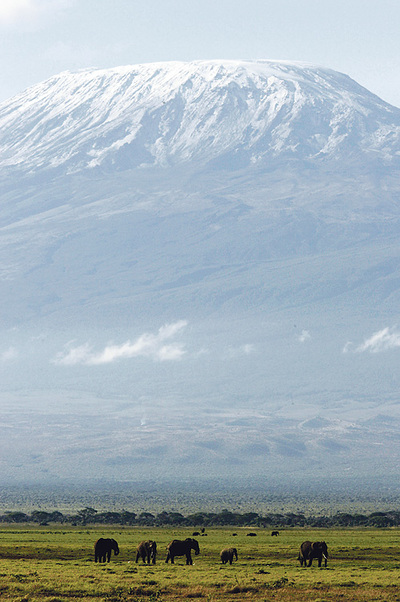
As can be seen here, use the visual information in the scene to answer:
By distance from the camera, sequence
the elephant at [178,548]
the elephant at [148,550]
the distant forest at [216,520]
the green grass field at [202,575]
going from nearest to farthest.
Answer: the green grass field at [202,575]
the elephant at [148,550]
the elephant at [178,548]
the distant forest at [216,520]

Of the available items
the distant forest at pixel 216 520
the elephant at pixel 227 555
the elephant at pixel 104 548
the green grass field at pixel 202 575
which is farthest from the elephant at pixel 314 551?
the distant forest at pixel 216 520

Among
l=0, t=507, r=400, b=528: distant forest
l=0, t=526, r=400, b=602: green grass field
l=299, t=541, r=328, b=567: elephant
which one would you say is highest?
Answer: l=0, t=507, r=400, b=528: distant forest

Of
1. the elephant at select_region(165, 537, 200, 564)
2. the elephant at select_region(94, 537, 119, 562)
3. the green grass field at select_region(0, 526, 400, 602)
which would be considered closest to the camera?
the green grass field at select_region(0, 526, 400, 602)

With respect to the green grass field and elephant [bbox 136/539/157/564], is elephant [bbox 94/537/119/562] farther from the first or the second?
elephant [bbox 136/539/157/564]

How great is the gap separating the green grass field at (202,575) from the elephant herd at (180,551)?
1.40ft

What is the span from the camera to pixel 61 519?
8412cm

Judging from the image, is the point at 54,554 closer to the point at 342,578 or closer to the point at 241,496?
the point at 342,578

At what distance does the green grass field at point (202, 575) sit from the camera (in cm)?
2908

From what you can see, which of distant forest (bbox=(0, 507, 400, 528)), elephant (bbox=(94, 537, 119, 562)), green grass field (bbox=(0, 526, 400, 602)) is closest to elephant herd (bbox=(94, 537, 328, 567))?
elephant (bbox=(94, 537, 119, 562))

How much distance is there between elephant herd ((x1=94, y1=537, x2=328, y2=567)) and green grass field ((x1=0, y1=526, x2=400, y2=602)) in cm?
43

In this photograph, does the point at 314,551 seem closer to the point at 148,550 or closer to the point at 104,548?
the point at 148,550

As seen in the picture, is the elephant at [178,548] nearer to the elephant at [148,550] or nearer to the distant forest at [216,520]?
the elephant at [148,550]

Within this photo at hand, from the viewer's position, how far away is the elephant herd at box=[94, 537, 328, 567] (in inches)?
1457

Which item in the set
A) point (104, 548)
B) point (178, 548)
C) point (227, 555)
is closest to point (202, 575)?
point (178, 548)
